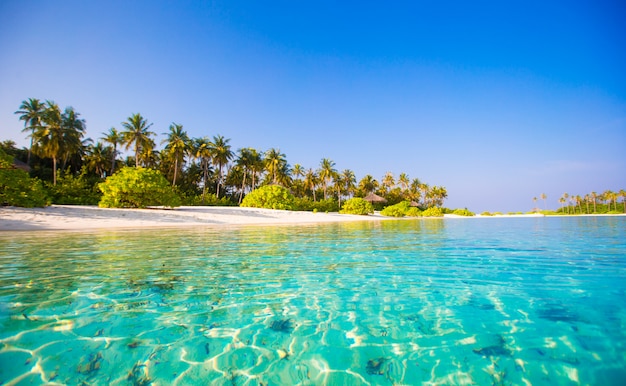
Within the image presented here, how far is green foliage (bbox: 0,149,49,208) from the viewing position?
21.7 metres

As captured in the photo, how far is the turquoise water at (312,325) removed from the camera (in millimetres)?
2740

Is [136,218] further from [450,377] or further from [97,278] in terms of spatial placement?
[450,377]

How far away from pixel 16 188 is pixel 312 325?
2897 centimetres

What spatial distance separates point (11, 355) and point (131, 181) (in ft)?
104

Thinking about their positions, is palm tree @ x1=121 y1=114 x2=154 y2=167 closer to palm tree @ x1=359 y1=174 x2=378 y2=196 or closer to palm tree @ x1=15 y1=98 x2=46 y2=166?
palm tree @ x1=15 y1=98 x2=46 y2=166

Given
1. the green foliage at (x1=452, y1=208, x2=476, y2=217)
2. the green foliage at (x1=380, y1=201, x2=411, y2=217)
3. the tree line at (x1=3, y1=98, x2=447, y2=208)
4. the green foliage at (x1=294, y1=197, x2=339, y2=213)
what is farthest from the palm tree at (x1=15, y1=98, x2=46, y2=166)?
the green foliage at (x1=452, y1=208, x2=476, y2=217)

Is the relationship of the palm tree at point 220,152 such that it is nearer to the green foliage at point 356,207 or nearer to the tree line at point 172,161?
the tree line at point 172,161

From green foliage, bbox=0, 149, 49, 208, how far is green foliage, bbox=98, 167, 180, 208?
652 centimetres

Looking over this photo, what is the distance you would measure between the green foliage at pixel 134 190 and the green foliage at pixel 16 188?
6.52 meters

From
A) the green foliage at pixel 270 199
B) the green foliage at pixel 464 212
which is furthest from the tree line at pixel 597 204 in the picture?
the green foliage at pixel 270 199

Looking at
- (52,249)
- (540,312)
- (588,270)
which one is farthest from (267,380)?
(52,249)

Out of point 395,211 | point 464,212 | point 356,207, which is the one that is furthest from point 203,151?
point 464,212

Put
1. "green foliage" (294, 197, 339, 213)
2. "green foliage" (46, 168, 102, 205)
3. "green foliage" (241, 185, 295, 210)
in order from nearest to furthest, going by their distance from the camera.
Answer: "green foliage" (46, 168, 102, 205) → "green foliage" (241, 185, 295, 210) → "green foliage" (294, 197, 339, 213)

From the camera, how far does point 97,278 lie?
5.87m
